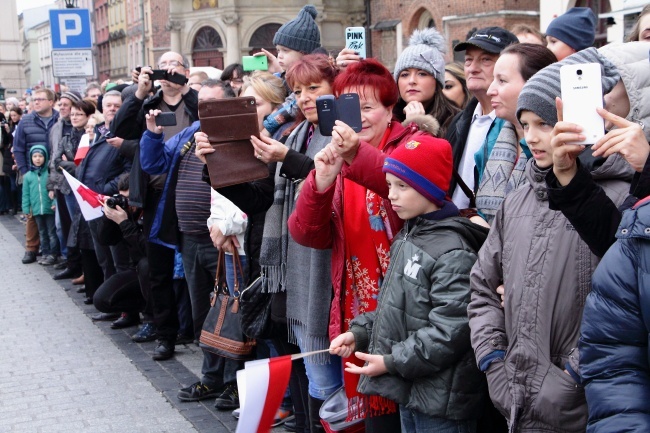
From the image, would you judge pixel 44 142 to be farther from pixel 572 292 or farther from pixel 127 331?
pixel 572 292

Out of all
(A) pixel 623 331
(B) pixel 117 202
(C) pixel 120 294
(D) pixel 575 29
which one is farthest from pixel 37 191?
(A) pixel 623 331

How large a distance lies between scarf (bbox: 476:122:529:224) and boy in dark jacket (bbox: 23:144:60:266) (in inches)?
389

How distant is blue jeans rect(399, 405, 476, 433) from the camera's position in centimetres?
368

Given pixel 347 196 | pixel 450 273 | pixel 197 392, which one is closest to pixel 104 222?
pixel 197 392

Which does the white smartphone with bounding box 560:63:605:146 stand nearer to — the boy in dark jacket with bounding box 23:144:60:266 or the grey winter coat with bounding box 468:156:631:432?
the grey winter coat with bounding box 468:156:631:432

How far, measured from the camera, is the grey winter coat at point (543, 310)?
306cm

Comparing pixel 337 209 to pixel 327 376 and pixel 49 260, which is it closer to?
pixel 327 376

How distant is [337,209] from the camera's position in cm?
432

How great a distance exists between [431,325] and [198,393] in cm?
324

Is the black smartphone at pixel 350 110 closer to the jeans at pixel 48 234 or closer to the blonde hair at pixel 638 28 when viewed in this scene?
the blonde hair at pixel 638 28

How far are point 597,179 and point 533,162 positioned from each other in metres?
0.25

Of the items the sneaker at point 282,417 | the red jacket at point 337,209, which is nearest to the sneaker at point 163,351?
the sneaker at point 282,417

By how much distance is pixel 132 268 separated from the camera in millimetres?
8719

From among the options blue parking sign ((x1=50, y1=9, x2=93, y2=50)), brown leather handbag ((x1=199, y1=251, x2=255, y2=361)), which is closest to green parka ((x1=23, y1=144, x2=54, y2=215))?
blue parking sign ((x1=50, y1=9, x2=93, y2=50))
